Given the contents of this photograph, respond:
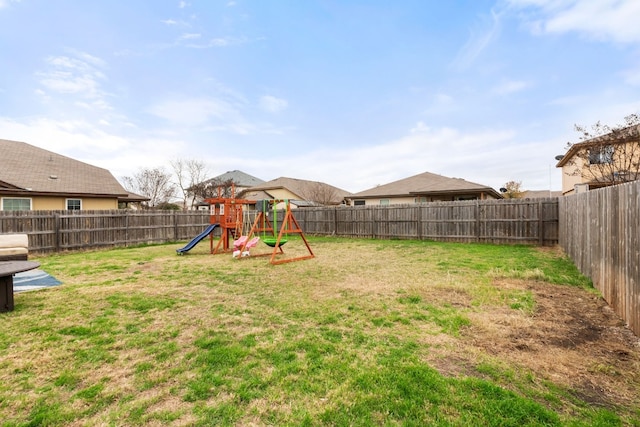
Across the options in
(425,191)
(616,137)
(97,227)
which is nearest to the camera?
(97,227)

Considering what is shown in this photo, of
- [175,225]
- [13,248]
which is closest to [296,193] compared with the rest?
[175,225]

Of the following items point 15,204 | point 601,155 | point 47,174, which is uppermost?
point 601,155

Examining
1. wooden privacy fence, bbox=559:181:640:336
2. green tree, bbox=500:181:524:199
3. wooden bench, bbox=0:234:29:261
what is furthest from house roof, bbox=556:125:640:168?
green tree, bbox=500:181:524:199

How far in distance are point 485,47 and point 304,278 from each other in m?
11.1

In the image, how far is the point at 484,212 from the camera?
12.8m

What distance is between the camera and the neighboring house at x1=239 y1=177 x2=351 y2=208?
109ft

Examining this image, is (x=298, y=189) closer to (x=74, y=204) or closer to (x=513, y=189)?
(x=74, y=204)

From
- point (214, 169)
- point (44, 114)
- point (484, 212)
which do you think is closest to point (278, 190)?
point (214, 169)

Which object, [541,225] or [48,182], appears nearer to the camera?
[541,225]

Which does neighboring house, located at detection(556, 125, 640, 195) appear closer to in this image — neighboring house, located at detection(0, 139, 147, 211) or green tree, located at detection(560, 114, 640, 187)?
green tree, located at detection(560, 114, 640, 187)

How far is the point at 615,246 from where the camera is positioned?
13.1ft

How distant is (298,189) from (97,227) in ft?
76.1

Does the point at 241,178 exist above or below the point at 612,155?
above

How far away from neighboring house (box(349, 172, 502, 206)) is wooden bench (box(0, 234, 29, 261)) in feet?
66.1
